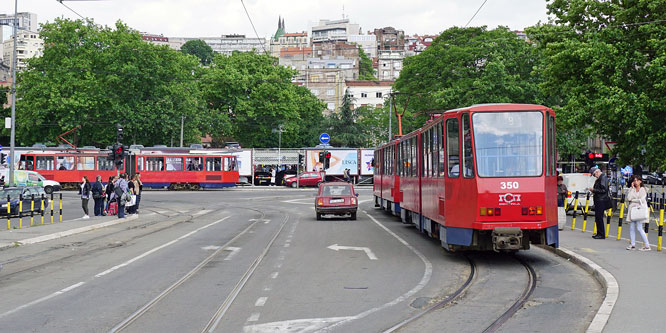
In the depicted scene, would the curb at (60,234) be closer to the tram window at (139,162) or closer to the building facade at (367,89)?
the tram window at (139,162)

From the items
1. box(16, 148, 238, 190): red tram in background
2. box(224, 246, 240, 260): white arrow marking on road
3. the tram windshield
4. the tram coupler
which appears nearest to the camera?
the tram coupler

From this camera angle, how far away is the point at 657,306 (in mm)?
9336

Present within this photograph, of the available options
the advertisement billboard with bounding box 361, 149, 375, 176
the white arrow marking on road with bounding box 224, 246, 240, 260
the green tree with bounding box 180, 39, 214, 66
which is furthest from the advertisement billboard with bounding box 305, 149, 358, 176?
the green tree with bounding box 180, 39, 214, 66

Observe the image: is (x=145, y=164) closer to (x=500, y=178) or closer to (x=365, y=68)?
(x=500, y=178)

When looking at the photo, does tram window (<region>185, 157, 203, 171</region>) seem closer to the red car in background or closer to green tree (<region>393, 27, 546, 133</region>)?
the red car in background

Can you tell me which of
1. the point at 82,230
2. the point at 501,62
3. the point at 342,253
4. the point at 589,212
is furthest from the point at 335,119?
the point at 342,253

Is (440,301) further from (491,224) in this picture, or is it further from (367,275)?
(491,224)

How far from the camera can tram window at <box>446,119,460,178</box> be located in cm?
1455

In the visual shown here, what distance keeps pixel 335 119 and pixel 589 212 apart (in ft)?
182

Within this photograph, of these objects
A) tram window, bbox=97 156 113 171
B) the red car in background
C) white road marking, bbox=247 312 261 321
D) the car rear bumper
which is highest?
tram window, bbox=97 156 113 171

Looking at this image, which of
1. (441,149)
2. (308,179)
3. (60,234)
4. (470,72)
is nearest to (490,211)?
(441,149)

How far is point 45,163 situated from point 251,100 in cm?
2467

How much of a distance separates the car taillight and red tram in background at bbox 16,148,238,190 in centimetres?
4718

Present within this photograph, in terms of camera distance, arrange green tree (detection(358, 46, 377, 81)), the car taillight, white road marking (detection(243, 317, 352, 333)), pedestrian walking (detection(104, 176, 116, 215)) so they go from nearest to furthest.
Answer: white road marking (detection(243, 317, 352, 333)) < the car taillight < pedestrian walking (detection(104, 176, 116, 215)) < green tree (detection(358, 46, 377, 81))
